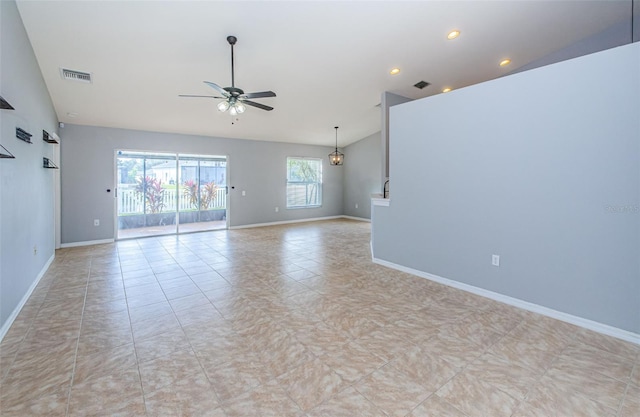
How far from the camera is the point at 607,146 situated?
2477 mm

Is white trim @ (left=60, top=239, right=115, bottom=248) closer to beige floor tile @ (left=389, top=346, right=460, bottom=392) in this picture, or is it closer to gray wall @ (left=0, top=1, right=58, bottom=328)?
gray wall @ (left=0, top=1, right=58, bottom=328)

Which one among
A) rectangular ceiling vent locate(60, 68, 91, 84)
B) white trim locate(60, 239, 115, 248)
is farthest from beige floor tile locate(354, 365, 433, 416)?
white trim locate(60, 239, 115, 248)

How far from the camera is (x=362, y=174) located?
9.49 metres

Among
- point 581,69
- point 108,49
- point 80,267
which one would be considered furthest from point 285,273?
point 581,69

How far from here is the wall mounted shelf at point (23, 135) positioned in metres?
2.82

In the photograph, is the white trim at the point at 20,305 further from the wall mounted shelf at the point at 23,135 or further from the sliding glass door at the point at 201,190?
the sliding glass door at the point at 201,190

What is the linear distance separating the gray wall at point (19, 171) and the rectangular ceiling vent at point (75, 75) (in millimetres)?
265

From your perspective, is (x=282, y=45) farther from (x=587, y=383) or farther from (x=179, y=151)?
(x=179, y=151)

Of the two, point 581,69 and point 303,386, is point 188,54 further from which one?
point 581,69

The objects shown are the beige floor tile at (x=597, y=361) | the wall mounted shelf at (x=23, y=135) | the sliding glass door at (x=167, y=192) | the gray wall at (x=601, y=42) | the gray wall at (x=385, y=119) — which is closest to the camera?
the beige floor tile at (x=597, y=361)

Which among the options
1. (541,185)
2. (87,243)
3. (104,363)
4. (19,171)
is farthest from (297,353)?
(87,243)

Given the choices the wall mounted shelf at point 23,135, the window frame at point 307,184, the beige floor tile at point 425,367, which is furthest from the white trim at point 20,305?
A: the window frame at point 307,184

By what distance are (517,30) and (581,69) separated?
164cm

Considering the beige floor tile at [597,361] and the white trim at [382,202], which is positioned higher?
the white trim at [382,202]
